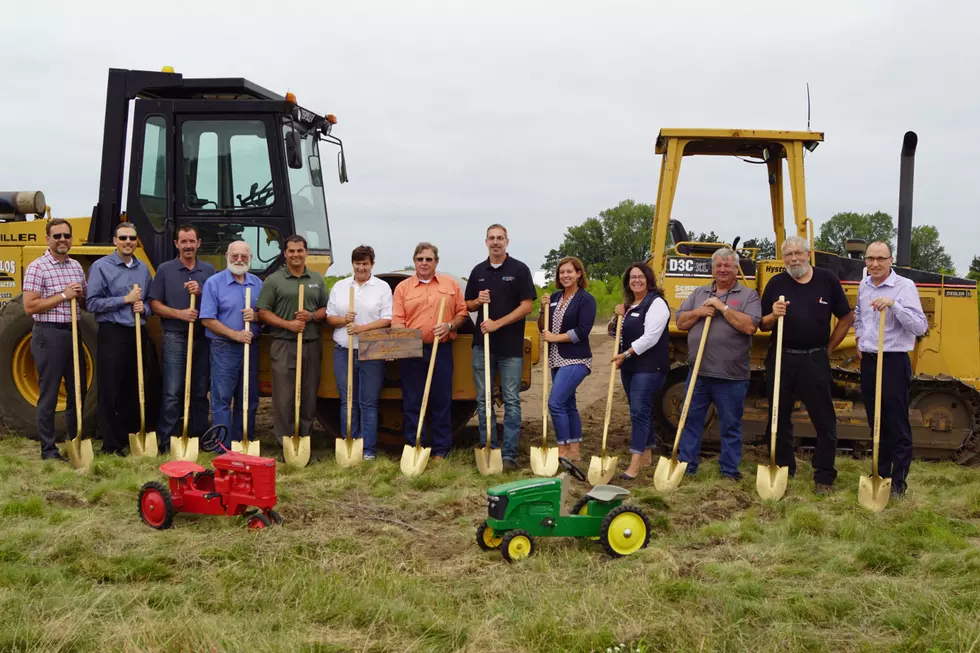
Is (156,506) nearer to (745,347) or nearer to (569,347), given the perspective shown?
(569,347)

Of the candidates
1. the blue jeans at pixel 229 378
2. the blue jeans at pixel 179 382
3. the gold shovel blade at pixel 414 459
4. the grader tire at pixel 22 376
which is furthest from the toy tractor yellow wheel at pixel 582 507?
the grader tire at pixel 22 376

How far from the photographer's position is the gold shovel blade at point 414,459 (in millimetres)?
7242

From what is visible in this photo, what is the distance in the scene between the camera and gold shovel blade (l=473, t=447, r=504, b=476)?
7289 millimetres

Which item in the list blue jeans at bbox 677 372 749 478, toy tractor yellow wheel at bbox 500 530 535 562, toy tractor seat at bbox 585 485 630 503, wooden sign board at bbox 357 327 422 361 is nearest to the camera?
toy tractor yellow wheel at bbox 500 530 535 562

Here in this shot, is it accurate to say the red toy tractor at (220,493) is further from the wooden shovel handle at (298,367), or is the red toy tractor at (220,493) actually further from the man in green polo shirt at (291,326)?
the man in green polo shirt at (291,326)

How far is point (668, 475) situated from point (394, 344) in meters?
2.36

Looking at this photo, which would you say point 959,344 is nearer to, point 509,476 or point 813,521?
point 813,521

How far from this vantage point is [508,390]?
7.54 m

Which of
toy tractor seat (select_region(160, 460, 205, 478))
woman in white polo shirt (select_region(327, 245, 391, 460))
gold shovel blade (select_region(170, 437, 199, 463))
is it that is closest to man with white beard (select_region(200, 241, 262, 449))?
gold shovel blade (select_region(170, 437, 199, 463))

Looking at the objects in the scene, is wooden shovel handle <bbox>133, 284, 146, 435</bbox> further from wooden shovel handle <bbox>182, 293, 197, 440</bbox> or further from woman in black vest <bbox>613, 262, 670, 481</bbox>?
woman in black vest <bbox>613, 262, 670, 481</bbox>

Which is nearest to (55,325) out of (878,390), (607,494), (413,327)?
(413,327)

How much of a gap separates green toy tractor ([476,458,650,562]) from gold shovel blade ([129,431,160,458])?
3600 mm

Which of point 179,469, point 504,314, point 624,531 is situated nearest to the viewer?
point 624,531

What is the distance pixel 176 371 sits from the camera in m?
7.82
